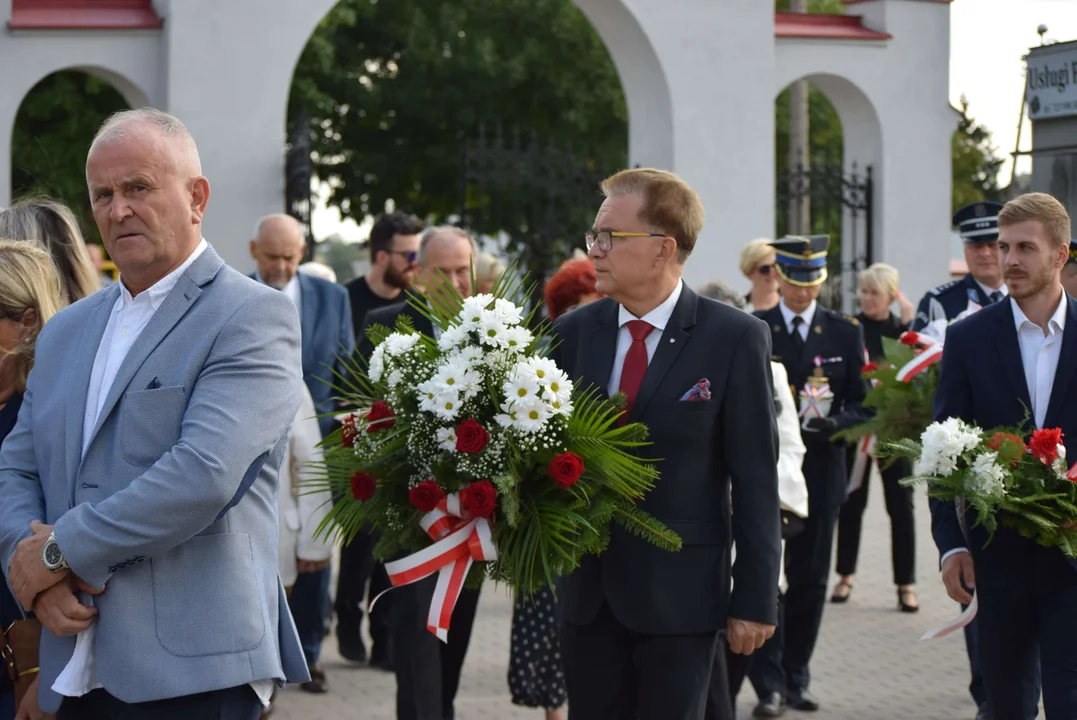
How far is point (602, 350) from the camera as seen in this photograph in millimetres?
4379

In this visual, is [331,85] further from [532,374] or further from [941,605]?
[532,374]

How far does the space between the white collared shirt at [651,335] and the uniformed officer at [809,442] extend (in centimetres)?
311

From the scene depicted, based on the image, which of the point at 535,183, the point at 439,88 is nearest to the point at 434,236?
the point at 535,183

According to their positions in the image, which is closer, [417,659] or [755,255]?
[417,659]

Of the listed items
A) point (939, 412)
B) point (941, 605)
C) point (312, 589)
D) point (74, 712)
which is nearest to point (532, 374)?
point (74, 712)

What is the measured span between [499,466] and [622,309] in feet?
2.66

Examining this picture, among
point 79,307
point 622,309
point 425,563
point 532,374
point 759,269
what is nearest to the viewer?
point 79,307

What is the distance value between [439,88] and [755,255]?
66.2ft

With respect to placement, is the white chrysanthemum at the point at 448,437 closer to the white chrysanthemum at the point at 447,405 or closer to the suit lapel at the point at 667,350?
the white chrysanthemum at the point at 447,405

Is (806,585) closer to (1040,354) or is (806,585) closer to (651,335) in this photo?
(1040,354)

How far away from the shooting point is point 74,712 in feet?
10.7

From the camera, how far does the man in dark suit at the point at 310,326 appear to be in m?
7.55

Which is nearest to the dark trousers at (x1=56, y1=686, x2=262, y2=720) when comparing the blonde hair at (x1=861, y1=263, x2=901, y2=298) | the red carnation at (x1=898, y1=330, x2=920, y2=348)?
the red carnation at (x1=898, y1=330, x2=920, y2=348)

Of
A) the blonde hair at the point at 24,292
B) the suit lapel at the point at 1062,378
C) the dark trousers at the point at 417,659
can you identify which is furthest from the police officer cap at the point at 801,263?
the blonde hair at the point at 24,292
